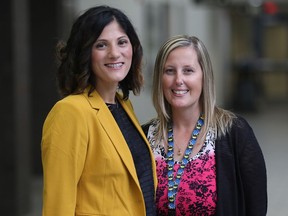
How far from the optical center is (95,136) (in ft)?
8.50

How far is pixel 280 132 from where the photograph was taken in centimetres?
1409

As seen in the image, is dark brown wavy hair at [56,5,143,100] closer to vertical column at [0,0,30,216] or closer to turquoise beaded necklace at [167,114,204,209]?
turquoise beaded necklace at [167,114,204,209]

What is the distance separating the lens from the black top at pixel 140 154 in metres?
2.78

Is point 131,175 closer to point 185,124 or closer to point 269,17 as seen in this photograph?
point 185,124

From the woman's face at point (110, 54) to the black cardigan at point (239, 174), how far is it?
666 millimetres

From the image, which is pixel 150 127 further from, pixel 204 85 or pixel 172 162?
pixel 204 85

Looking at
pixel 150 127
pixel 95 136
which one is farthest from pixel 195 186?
pixel 95 136

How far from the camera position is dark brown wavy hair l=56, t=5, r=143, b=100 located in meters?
2.65

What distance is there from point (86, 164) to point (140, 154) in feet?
1.17

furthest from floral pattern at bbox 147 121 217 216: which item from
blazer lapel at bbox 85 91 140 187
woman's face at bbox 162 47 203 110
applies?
blazer lapel at bbox 85 91 140 187

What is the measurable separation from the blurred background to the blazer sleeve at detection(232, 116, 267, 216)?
0.64 meters

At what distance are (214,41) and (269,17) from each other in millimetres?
6923

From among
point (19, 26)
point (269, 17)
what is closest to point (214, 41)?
point (269, 17)

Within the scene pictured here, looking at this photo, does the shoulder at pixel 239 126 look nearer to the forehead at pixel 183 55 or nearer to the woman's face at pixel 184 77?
the woman's face at pixel 184 77
